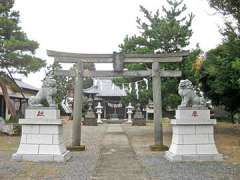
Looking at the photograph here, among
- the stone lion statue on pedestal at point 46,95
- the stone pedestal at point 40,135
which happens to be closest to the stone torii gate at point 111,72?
the stone lion statue on pedestal at point 46,95

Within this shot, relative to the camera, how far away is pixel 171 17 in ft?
64.2

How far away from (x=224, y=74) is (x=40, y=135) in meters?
9.05

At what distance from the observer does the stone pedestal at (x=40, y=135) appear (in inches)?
424

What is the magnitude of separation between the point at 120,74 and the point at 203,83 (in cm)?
820

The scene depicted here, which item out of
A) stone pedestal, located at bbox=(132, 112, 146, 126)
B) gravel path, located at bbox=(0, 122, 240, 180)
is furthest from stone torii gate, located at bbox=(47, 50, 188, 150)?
stone pedestal, located at bbox=(132, 112, 146, 126)

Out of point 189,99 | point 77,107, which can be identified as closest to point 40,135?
point 77,107

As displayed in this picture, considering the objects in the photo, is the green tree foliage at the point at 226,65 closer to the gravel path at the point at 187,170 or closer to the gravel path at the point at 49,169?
the gravel path at the point at 187,170

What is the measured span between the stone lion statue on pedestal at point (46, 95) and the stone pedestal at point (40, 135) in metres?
0.31

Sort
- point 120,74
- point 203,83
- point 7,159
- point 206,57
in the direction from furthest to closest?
point 203,83 < point 206,57 < point 120,74 < point 7,159

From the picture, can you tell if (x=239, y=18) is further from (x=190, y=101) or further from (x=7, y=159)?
(x=7, y=159)

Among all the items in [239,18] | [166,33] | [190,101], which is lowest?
[190,101]

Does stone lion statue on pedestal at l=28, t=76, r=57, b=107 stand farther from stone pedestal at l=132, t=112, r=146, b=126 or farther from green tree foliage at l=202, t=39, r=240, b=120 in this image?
stone pedestal at l=132, t=112, r=146, b=126

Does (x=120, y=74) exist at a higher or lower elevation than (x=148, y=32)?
lower

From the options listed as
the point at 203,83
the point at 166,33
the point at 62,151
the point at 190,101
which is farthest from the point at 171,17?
the point at 62,151
